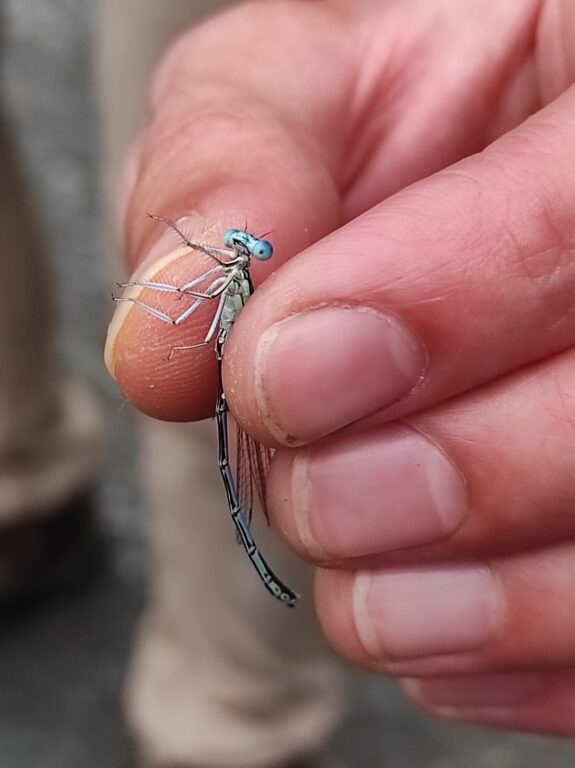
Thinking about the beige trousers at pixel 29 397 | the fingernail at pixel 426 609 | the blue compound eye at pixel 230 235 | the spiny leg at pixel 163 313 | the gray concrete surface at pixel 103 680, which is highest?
the blue compound eye at pixel 230 235

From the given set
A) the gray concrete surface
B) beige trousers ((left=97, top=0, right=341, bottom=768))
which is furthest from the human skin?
the gray concrete surface

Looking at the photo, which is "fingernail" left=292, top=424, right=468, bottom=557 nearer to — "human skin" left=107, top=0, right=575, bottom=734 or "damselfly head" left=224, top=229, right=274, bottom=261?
"human skin" left=107, top=0, right=575, bottom=734

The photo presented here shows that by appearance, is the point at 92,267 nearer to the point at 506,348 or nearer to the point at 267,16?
the point at 267,16

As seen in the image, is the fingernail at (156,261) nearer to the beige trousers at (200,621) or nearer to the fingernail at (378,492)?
the fingernail at (378,492)

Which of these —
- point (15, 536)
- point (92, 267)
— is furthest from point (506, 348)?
point (92, 267)

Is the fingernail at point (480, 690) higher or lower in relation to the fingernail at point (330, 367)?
lower

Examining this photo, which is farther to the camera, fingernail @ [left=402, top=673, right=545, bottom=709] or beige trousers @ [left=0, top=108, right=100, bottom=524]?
beige trousers @ [left=0, top=108, right=100, bottom=524]

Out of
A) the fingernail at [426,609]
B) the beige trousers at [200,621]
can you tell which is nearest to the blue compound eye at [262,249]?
the fingernail at [426,609]
